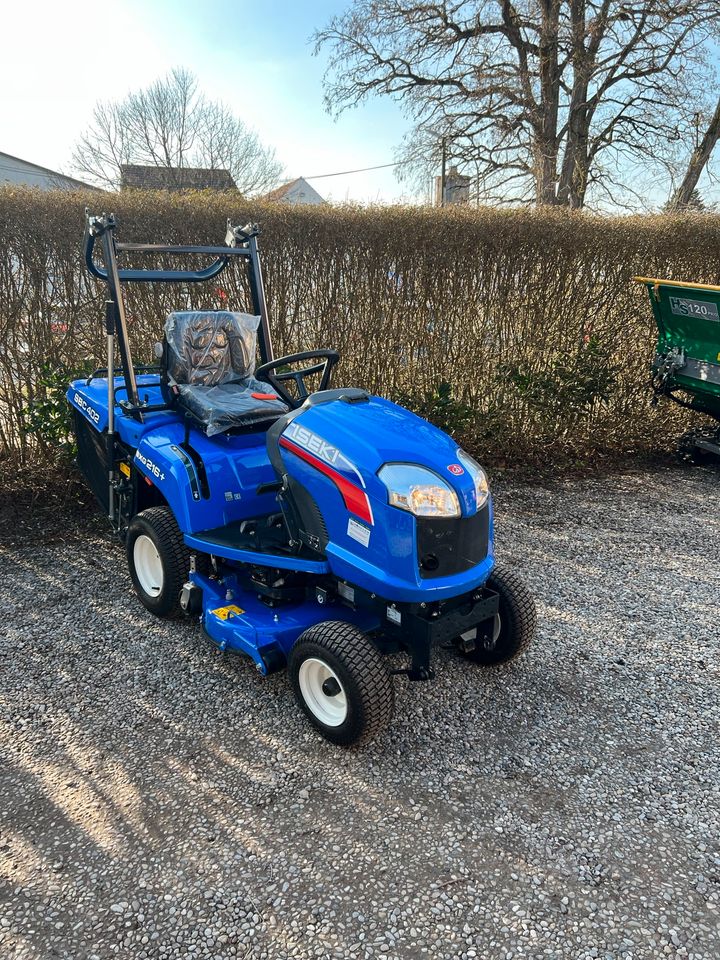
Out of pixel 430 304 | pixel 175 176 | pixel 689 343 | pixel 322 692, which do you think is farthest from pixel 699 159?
pixel 175 176

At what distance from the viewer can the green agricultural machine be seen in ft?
17.5

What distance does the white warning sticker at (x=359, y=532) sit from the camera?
2.35 meters

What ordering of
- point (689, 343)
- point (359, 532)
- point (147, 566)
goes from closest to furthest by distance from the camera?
point (359, 532) < point (147, 566) < point (689, 343)

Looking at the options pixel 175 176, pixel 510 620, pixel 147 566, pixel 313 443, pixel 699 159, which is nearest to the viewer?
pixel 313 443

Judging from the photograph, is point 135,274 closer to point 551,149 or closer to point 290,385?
point 290,385

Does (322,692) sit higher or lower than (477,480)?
lower

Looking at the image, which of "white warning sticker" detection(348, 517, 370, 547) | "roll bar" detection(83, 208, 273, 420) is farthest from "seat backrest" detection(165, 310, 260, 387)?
"white warning sticker" detection(348, 517, 370, 547)

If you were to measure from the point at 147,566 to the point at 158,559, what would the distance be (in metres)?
0.16

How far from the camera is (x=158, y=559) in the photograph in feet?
10.5

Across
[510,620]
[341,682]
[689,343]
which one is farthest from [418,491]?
[689,343]

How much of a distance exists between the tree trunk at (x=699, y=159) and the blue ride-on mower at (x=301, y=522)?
36.8ft

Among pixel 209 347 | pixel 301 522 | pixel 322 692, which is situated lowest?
pixel 322 692

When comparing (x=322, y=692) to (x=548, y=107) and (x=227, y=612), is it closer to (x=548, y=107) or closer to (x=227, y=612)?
(x=227, y=612)

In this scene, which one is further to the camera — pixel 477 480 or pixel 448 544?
pixel 477 480
